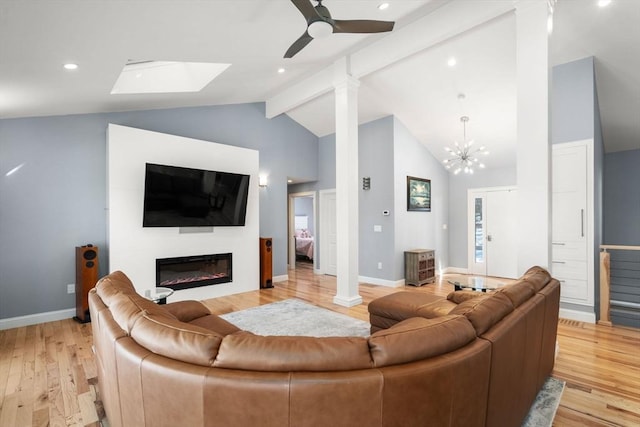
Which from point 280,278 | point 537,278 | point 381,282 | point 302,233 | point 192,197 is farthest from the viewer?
point 302,233

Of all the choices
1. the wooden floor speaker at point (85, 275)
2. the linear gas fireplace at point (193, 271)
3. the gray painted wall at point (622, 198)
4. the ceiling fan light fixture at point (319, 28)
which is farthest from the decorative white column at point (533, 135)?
the wooden floor speaker at point (85, 275)

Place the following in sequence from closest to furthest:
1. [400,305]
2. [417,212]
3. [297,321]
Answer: [400,305] → [297,321] → [417,212]

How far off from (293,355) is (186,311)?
190 centimetres

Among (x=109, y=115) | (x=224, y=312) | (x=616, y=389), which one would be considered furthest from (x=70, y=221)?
(x=616, y=389)

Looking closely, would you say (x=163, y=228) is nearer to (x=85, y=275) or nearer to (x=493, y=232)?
(x=85, y=275)

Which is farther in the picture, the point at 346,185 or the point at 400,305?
the point at 346,185

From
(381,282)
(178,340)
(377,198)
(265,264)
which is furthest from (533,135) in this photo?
(265,264)

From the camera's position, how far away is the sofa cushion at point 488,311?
1.42m

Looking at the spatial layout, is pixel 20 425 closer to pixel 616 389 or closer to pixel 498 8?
pixel 616 389

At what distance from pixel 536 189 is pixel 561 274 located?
84.2 inches

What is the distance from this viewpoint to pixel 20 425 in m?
2.02

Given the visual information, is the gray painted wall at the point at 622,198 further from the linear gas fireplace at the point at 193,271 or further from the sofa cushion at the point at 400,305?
the linear gas fireplace at the point at 193,271

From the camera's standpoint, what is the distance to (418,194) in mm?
6723

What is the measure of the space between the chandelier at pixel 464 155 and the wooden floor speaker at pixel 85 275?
5424 millimetres
